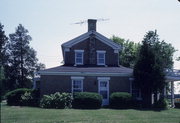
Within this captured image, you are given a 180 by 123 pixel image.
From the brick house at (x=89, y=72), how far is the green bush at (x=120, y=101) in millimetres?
2712

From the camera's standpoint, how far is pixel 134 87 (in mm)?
28469

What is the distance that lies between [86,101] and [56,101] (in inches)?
108

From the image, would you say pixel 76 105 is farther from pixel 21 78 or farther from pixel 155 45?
pixel 21 78

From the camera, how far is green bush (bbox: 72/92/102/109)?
952 inches

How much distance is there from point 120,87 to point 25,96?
389 inches

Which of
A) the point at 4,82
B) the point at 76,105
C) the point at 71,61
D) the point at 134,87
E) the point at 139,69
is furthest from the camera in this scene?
the point at 4,82

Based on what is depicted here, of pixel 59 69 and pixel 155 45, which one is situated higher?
pixel 155 45

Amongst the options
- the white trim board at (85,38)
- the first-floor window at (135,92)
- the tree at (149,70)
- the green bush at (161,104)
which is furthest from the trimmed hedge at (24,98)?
the green bush at (161,104)

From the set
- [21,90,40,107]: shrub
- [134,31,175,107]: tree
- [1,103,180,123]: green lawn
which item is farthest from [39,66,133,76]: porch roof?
[1,103,180,123]: green lawn

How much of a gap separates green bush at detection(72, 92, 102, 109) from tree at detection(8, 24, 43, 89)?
34.2m

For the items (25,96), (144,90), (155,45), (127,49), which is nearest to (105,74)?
(144,90)

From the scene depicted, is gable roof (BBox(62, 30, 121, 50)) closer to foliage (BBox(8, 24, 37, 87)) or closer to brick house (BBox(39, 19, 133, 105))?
brick house (BBox(39, 19, 133, 105))

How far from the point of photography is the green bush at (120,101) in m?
24.8

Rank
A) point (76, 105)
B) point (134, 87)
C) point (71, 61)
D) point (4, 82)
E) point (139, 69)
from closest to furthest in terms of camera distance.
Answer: point (76, 105), point (139, 69), point (134, 87), point (71, 61), point (4, 82)
